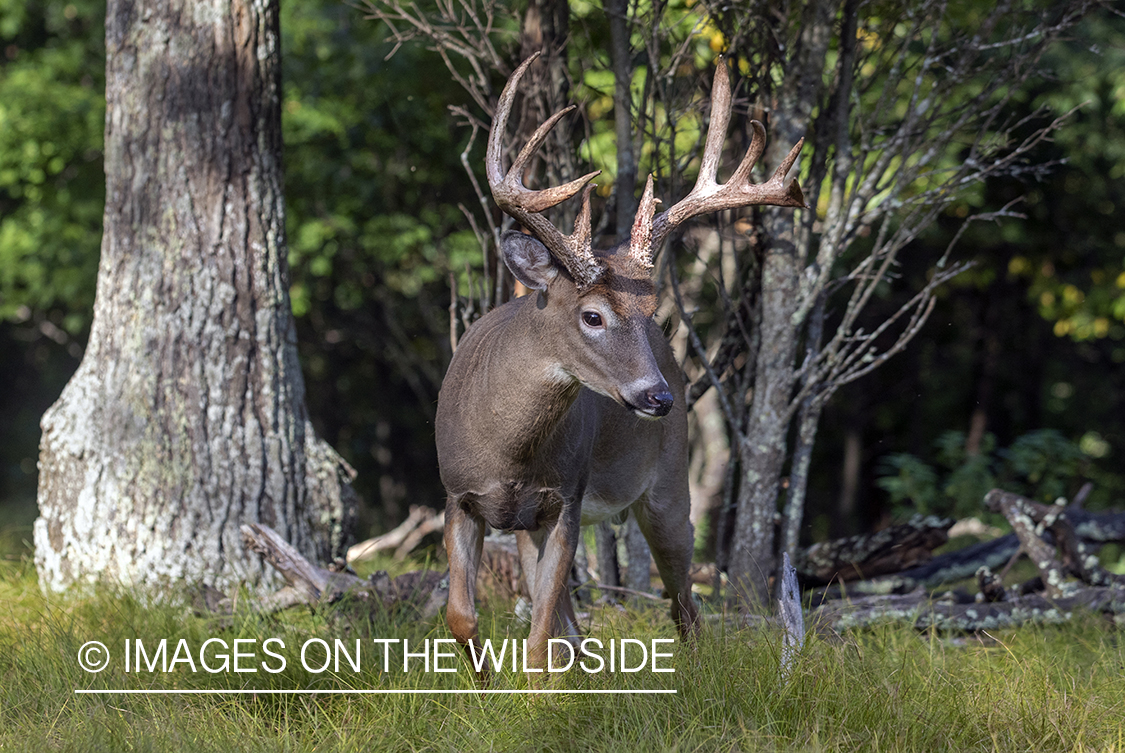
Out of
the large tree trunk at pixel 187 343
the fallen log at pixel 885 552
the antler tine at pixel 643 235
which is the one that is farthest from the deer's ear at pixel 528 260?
the fallen log at pixel 885 552

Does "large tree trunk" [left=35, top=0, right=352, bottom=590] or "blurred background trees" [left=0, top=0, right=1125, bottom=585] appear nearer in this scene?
"large tree trunk" [left=35, top=0, right=352, bottom=590]

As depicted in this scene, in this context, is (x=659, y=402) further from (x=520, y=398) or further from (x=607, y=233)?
(x=607, y=233)

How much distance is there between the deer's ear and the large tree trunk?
88.5 inches

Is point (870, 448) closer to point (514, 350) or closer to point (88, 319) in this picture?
point (88, 319)

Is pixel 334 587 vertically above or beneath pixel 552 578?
beneath

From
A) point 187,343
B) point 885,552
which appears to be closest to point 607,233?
point 885,552

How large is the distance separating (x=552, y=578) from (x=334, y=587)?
1305 mm

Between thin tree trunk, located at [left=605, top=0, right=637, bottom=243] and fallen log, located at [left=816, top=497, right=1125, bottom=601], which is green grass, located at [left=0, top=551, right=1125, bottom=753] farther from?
thin tree trunk, located at [left=605, top=0, right=637, bottom=243]

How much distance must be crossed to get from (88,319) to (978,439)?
37.9ft

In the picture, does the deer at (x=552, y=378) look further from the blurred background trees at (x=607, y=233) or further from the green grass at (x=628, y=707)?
the blurred background trees at (x=607, y=233)

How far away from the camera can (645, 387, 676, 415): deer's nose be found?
11.2ft

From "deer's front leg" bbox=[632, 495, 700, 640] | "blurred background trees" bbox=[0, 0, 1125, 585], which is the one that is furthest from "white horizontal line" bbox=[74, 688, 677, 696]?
"blurred background trees" bbox=[0, 0, 1125, 585]

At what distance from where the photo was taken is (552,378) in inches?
149

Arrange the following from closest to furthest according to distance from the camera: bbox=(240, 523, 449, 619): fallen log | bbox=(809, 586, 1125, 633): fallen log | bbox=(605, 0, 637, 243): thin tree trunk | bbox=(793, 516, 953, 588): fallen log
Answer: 1. bbox=(240, 523, 449, 619): fallen log
2. bbox=(809, 586, 1125, 633): fallen log
3. bbox=(605, 0, 637, 243): thin tree trunk
4. bbox=(793, 516, 953, 588): fallen log
